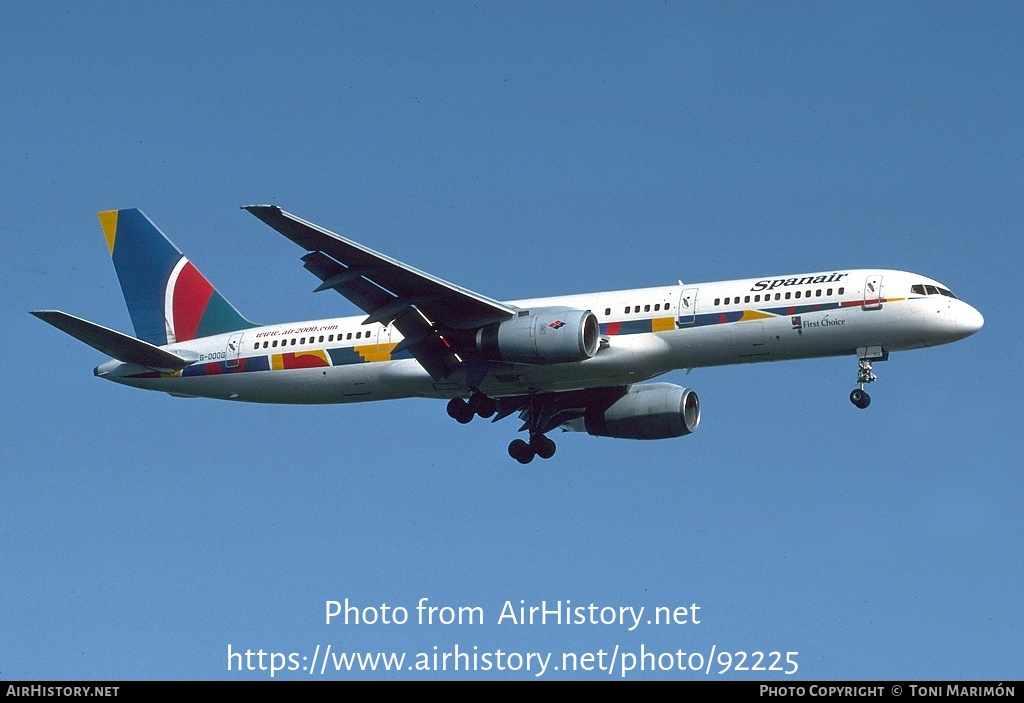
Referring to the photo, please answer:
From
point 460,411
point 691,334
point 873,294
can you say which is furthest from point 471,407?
point 873,294

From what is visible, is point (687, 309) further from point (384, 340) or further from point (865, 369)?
point (384, 340)

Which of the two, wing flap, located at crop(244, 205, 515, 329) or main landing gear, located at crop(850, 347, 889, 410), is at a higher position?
wing flap, located at crop(244, 205, 515, 329)

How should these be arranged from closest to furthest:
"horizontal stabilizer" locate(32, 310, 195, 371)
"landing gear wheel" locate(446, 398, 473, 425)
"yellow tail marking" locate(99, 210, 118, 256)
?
"horizontal stabilizer" locate(32, 310, 195, 371) → "landing gear wheel" locate(446, 398, 473, 425) → "yellow tail marking" locate(99, 210, 118, 256)

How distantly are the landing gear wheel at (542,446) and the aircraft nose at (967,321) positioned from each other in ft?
41.0

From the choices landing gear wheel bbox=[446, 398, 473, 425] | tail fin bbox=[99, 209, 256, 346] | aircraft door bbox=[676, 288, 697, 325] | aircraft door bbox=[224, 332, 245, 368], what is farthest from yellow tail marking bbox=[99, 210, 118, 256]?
aircraft door bbox=[676, 288, 697, 325]

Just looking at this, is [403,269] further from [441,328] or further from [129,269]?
[129,269]

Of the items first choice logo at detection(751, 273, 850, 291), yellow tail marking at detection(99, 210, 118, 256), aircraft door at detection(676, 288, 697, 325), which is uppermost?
yellow tail marking at detection(99, 210, 118, 256)

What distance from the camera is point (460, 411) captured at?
4309cm

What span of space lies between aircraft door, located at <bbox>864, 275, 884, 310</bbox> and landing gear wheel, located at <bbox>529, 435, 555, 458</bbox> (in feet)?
35.9

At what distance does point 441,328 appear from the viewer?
1634 inches

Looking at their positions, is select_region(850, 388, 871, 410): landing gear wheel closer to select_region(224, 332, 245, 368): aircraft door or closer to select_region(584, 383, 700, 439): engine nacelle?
select_region(584, 383, 700, 439): engine nacelle

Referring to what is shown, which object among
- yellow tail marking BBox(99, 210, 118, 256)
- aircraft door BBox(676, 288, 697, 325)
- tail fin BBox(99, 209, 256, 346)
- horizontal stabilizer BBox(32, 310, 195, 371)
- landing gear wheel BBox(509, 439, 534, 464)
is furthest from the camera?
yellow tail marking BBox(99, 210, 118, 256)

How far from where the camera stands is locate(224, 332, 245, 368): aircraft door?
45406mm

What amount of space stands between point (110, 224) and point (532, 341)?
17.5 meters
